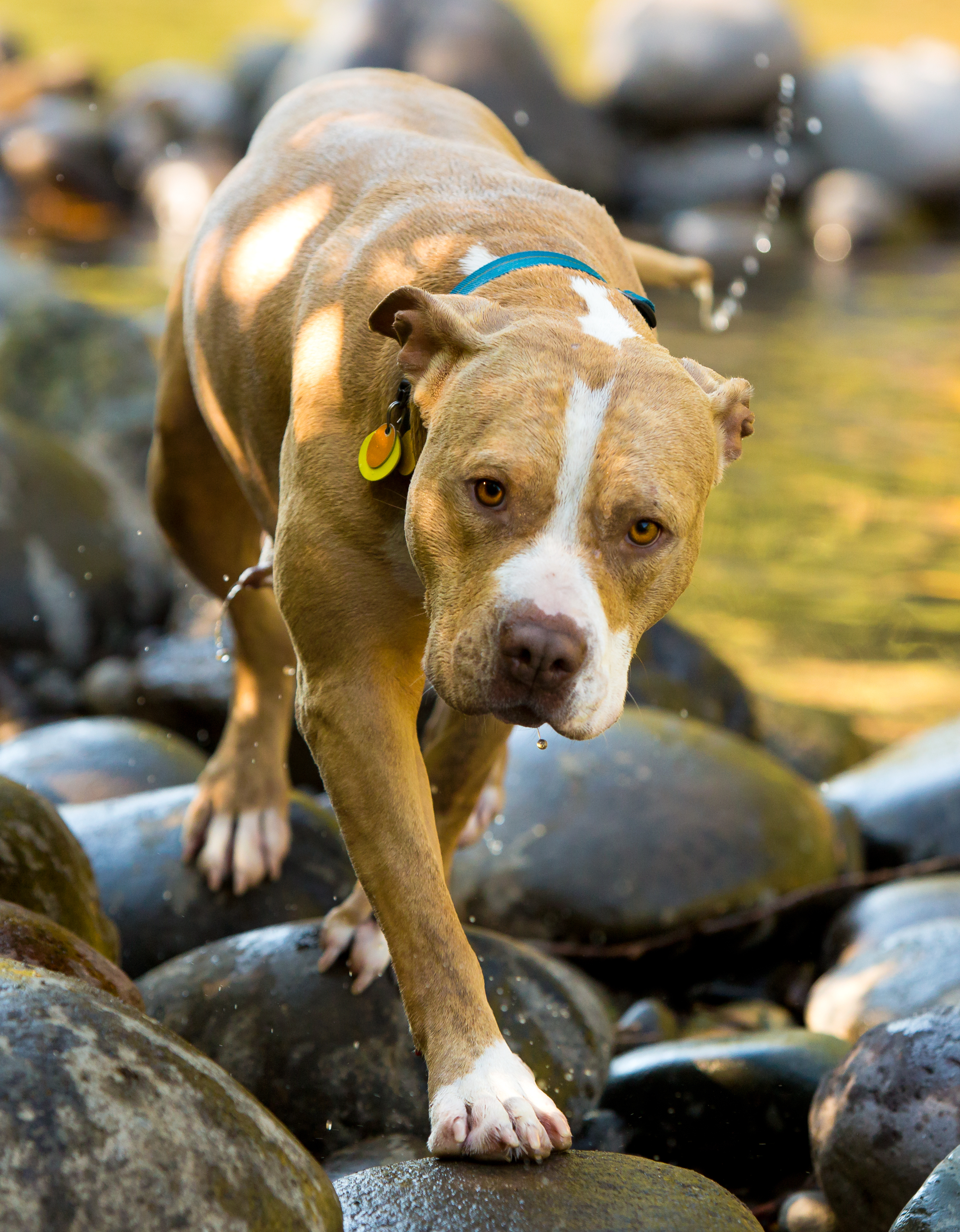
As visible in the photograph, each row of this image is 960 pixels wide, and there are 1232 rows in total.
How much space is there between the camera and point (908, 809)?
5.68 meters

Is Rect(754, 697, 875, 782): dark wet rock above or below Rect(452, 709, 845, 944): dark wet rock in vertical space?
below

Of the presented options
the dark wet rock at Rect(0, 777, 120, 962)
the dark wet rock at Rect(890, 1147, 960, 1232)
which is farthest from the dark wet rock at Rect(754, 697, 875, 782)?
the dark wet rock at Rect(890, 1147, 960, 1232)

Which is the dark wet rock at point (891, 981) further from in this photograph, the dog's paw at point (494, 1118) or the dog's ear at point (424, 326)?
the dog's ear at point (424, 326)

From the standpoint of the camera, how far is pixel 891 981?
4410mm

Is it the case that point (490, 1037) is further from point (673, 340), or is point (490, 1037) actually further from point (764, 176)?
point (764, 176)

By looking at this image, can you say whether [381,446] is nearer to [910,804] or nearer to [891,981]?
[891,981]

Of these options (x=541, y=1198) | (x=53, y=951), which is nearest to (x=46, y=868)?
(x=53, y=951)

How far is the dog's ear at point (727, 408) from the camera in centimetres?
286

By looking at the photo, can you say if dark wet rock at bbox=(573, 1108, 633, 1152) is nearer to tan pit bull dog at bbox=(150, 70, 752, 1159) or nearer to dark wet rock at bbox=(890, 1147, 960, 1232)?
tan pit bull dog at bbox=(150, 70, 752, 1159)

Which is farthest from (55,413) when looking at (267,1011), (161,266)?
(161,266)

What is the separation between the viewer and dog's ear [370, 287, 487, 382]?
270cm

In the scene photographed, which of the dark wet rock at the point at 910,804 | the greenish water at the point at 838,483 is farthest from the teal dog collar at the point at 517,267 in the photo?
the greenish water at the point at 838,483

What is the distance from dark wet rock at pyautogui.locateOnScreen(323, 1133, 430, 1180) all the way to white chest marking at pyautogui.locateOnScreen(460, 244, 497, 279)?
186 centimetres

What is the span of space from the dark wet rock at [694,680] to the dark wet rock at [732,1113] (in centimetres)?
279
